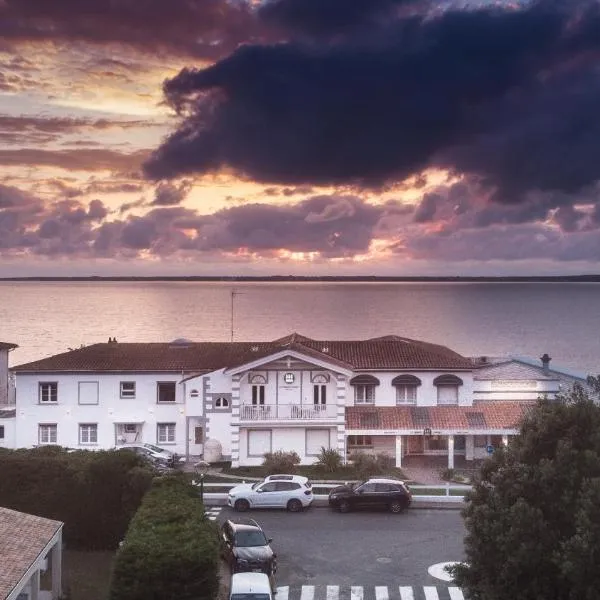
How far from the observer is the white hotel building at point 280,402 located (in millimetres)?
49969

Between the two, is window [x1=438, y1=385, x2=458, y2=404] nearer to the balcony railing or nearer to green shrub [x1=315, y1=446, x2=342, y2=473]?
the balcony railing

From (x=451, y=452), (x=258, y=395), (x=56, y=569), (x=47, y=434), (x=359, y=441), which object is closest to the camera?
(x=56, y=569)

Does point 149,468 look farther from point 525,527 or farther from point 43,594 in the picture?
point 525,527

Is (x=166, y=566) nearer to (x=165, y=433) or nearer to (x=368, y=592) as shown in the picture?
(x=368, y=592)

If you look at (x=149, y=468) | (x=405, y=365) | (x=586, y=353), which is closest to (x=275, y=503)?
(x=149, y=468)

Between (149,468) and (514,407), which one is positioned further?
(514,407)

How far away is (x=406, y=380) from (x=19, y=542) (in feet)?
103

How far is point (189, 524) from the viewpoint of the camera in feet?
81.6

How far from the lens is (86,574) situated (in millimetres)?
29547

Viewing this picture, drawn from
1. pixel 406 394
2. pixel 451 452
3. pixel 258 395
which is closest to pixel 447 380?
pixel 406 394

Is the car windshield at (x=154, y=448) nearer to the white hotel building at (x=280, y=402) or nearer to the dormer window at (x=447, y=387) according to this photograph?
the white hotel building at (x=280, y=402)

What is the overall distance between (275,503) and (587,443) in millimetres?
19031

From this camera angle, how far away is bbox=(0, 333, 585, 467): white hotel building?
4997 centimetres

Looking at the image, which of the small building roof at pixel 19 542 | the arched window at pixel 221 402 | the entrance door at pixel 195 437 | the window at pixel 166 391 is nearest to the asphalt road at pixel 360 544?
the small building roof at pixel 19 542
